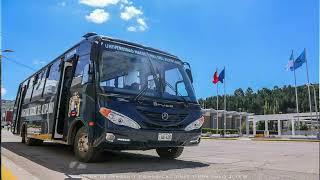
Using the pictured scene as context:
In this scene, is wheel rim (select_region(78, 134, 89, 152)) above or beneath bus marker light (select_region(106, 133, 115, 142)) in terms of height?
beneath

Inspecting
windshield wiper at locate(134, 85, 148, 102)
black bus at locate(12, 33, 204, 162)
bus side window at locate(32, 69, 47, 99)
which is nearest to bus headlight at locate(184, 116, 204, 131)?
black bus at locate(12, 33, 204, 162)

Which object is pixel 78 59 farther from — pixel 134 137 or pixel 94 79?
pixel 134 137

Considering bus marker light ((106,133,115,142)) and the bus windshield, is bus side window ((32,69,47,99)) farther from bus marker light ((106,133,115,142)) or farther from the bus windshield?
bus marker light ((106,133,115,142))

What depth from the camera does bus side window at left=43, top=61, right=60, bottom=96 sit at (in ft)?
39.0

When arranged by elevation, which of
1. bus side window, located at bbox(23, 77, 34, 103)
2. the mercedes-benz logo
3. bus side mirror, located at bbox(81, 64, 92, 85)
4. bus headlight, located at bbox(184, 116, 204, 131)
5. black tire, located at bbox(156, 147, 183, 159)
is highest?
bus side window, located at bbox(23, 77, 34, 103)

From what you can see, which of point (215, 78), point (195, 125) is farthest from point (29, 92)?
point (215, 78)

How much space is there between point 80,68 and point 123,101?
6.61ft

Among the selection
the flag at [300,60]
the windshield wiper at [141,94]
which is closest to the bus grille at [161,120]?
the windshield wiper at [141,94]

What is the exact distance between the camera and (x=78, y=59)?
33.8 ft

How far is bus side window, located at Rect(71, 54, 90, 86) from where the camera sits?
31.5 feet

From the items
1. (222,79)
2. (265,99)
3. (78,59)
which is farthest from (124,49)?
(265,99)

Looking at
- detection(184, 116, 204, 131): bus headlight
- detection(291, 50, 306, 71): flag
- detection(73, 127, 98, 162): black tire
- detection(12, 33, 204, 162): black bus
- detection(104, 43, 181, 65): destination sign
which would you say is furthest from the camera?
detection(291, 50, 306, 71): flag

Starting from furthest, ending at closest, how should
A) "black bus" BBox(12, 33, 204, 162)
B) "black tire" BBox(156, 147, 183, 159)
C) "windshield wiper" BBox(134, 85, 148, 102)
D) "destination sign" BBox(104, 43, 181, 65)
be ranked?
"black tire" BBox(156, 147, 183, 159), "destination sign" BBox(104, 43, 181, 65), "windshield wiper" BBox(134, 85, 148, 102), "black bus" BBox(12, 33, 204, 162)

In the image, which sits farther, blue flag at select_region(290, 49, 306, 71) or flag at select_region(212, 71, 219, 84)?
flag at select_region(212, 71, 219, 84)
